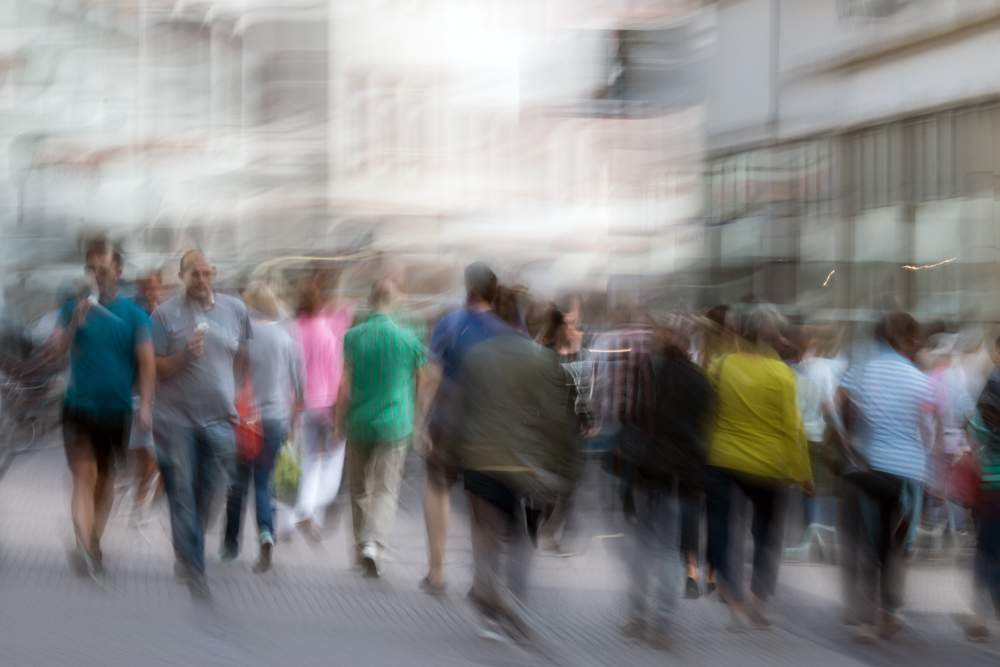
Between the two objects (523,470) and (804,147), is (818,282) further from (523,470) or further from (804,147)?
(523,470)

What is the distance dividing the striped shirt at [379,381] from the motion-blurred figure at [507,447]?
1527 mm

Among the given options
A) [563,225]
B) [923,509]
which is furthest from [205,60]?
[923,509]

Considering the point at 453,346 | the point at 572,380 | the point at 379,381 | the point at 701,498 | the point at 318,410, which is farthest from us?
the point at 318,410

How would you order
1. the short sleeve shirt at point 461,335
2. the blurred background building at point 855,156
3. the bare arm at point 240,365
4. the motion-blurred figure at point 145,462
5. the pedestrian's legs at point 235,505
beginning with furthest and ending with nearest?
1. the blurred background building at point 855,156
2. the motion-blurred figure at point 145,462
3. the pedestrian's legs at point 235,505
4. the bare arm at point 240,365
5. the short sleeve shirt at point 461,335

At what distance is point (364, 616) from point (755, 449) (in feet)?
7.08

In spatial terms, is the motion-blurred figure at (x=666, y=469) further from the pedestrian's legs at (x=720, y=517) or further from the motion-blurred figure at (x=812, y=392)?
Result: the motion-blurred figure at (x=812, y=392)

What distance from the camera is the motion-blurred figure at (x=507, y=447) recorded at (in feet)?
18.5

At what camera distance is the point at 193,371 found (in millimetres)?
6648

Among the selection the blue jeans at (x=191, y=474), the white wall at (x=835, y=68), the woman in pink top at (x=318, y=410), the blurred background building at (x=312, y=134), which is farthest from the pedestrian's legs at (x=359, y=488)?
the blurred background building at (x=312, y=134)

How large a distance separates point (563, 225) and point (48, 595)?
17370mm

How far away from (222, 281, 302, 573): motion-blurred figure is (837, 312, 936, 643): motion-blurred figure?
344 centimetres

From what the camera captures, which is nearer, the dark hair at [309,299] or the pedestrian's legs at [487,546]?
the pedestrian's legs at [487,546]

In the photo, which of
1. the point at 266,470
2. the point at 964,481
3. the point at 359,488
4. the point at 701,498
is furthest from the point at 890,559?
the point at 266,470

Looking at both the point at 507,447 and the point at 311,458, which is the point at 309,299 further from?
the point at 507,447
